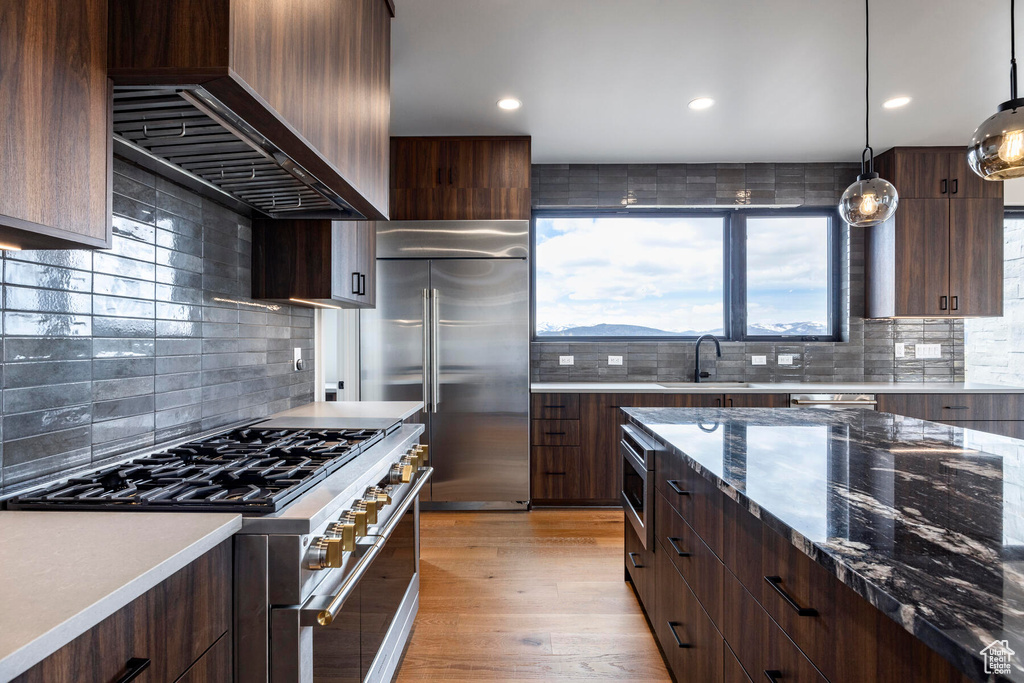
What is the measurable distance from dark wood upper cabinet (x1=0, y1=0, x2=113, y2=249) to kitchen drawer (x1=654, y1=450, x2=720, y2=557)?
59.7 inches

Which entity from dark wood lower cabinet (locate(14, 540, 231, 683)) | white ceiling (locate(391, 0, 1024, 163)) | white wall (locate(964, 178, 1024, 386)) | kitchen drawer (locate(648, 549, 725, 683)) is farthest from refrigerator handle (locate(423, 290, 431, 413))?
white wall (locate(964, 178, 1024, 386))

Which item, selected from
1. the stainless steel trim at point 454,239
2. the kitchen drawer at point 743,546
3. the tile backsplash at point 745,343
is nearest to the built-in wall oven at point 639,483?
the kitchen drawer at point 743,546

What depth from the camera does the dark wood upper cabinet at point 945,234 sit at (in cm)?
396

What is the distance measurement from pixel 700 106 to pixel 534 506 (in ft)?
9.31

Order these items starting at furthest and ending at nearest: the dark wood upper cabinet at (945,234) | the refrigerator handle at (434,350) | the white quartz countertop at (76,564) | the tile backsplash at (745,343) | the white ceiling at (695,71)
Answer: the tile backsplash at (745,343) < the dark wood upper cabinet at (945,234) < the refrigerator handle at (434,350) < the white ceiling at (695,71) < the white quartz countertop at (76,564)

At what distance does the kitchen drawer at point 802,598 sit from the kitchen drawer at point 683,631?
37cm

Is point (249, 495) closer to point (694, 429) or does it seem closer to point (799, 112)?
point (694, 429)

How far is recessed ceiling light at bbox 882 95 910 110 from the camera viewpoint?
3.18 m

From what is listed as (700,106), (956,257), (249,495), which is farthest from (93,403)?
(956,257)

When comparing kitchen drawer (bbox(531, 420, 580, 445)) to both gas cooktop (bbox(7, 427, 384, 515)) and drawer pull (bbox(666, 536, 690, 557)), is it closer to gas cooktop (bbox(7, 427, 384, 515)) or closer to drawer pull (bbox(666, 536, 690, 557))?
drawer pull (bbox(666, 536, 690, 557))

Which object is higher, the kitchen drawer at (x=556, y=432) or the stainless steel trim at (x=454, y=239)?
the stainless steel trim at (x=454, y=239)

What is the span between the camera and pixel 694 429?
204 cm

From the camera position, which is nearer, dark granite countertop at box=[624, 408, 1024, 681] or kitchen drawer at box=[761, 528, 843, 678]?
dark granite countertop at box=[624, 408, 1024, 681]

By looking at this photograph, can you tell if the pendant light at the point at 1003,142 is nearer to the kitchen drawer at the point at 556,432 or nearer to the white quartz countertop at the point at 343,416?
the white quartz countertop at the point at 343,416
